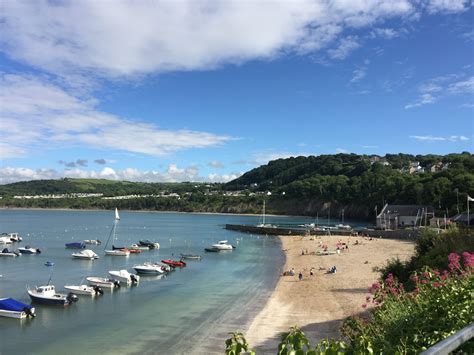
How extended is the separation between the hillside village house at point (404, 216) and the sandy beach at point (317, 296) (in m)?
35.9

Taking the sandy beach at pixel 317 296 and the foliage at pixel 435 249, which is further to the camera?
the sandy beach at pixel 317 296

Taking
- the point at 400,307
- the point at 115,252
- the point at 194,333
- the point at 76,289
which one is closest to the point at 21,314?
the point at 76,289

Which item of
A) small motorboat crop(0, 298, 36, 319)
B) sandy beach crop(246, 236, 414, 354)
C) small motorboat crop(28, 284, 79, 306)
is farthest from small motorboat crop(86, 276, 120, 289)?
sandy beach crop(246, 236, 414, 354)

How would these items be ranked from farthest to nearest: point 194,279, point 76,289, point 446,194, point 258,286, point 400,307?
point 446,194 → point 194,279 → point 258,286 → point 76,289 → point 400,307

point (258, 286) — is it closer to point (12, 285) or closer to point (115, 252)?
point (12, 285)

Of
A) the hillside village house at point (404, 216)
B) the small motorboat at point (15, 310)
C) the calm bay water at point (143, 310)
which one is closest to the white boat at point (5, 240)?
the calm bay water at point (143, 310)

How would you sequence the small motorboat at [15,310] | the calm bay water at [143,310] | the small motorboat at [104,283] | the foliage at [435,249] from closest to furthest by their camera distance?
1. the foliage at [435,249]
2. the calm bay water at [143,310]
3. the small motorboat at [15,310]
4. the small motorboat at [104,283]

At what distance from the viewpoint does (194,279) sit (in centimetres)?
4406

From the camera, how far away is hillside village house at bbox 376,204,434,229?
9606 cm

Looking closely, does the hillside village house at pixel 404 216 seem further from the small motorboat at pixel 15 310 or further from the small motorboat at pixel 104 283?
the small motorboat at pixel 15 310

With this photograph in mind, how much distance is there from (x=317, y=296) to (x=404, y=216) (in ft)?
239

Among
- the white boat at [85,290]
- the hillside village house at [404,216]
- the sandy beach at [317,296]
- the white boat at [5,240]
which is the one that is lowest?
the white boat at [5,240]

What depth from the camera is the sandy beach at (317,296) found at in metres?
24.2

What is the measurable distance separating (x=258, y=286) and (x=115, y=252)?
3153 centimetres
